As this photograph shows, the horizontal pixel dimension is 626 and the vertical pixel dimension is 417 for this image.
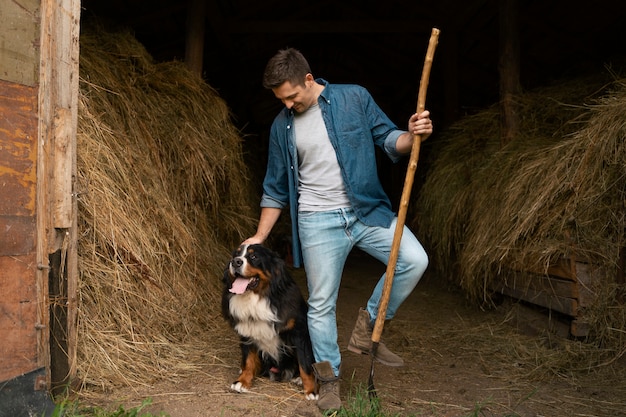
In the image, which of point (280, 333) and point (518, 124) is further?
point (518, 124)

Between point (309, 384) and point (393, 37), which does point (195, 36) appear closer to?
point (309, 384)

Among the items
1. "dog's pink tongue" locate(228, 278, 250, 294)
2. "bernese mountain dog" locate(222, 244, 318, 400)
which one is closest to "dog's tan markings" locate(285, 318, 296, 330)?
"bernese mountain dog" locate(222, 244, 318, 400)

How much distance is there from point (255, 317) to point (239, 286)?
0.68 ft

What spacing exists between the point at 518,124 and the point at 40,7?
431 cm

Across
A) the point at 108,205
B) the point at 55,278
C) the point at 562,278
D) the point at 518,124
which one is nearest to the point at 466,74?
the point at 518,124

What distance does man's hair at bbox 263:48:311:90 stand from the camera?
3025mm

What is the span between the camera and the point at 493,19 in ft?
26.7

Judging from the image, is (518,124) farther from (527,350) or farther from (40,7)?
(40,7)

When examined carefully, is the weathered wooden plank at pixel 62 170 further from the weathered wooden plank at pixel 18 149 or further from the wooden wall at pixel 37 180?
the weathered wooden plank at pixel 18 149

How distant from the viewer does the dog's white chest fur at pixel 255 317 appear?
3.38m

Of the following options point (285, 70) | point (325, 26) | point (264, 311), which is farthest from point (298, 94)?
point (325, 26)

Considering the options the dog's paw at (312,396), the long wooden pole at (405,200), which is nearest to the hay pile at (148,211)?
the dog's paw at (312,396)

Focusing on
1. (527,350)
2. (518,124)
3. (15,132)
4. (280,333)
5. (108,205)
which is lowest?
(527,350)

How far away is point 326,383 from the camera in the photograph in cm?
321
